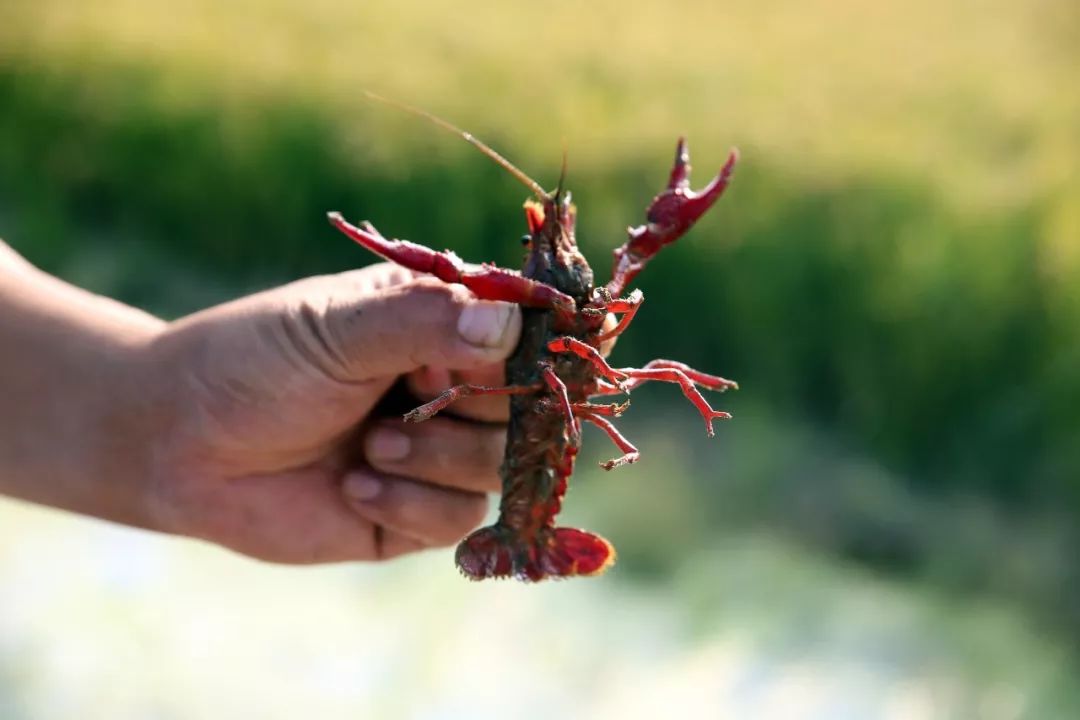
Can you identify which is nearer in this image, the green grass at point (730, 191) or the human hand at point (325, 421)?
the human hand at point (325, 421)

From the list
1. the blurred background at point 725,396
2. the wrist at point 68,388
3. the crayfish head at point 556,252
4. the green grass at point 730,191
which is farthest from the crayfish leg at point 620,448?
the green grass at point 730,191

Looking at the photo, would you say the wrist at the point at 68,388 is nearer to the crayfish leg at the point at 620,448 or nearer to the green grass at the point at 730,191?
the crayfish leg at the point at 620,448

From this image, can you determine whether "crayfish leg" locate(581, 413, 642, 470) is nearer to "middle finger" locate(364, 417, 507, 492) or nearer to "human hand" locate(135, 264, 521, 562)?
"human hand" locate(135, 264, 521, 562)

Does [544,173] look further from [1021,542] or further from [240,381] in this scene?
[240,381]

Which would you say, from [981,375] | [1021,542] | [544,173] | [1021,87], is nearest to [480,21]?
[544,173]

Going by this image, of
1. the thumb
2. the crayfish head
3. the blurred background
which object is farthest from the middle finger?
the blurred background

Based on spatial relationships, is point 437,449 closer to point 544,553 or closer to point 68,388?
point 544,553
